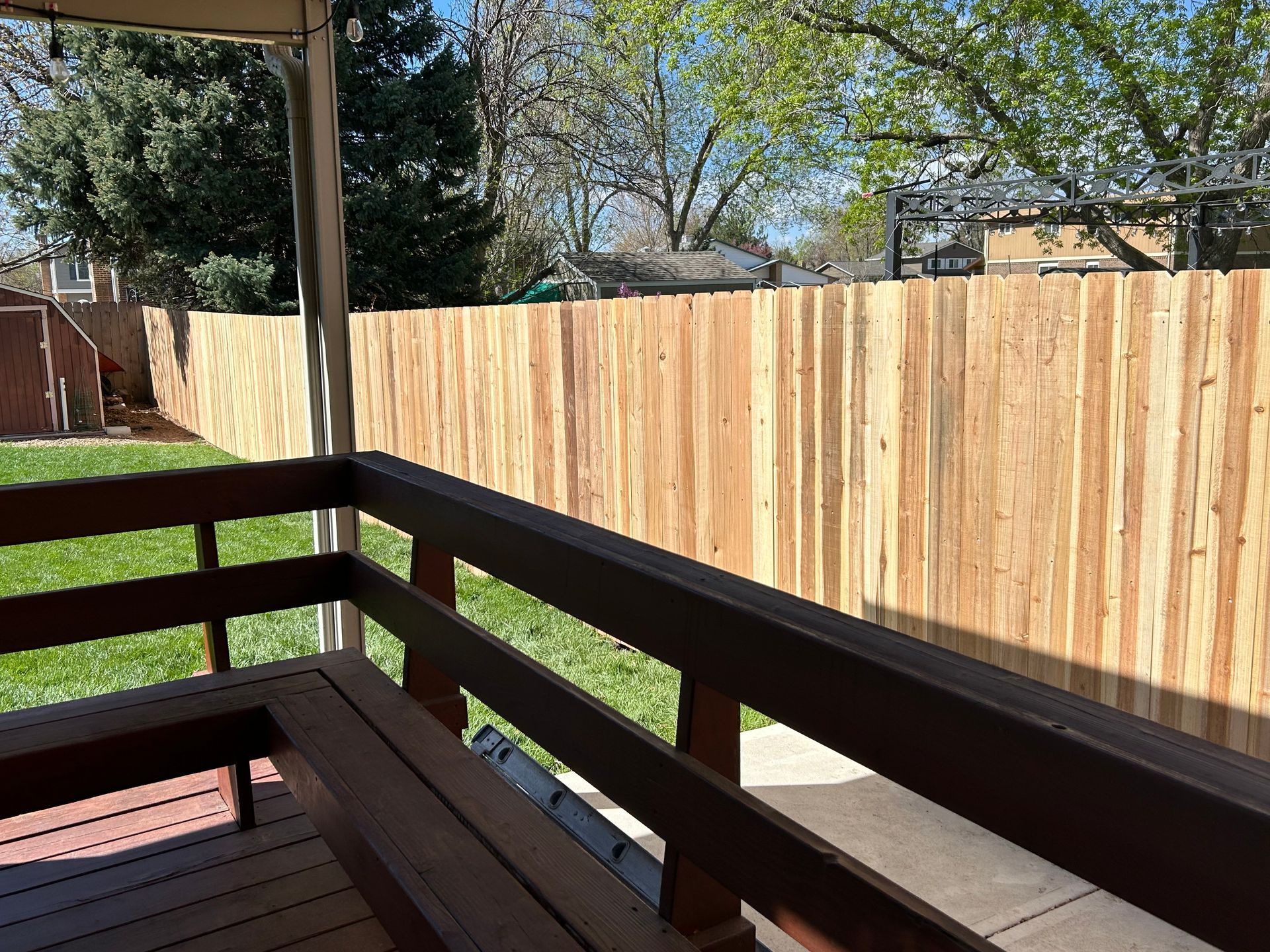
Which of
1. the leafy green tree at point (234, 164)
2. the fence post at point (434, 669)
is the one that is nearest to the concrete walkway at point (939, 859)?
the fence post at point (434, 669)

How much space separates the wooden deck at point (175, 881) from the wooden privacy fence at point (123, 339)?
15829 mm

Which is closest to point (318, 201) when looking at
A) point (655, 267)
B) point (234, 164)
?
point (234, 164)

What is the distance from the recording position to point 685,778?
122cm

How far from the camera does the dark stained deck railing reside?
0.70m

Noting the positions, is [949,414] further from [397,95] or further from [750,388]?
[397,95]

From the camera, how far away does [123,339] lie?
17000 mm

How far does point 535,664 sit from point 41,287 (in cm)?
3362

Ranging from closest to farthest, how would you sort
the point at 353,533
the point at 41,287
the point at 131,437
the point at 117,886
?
the point at 117,886
the point at 353,533
the point at 131,437
the point at 41,287

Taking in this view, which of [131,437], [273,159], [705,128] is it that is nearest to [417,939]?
[131,437]

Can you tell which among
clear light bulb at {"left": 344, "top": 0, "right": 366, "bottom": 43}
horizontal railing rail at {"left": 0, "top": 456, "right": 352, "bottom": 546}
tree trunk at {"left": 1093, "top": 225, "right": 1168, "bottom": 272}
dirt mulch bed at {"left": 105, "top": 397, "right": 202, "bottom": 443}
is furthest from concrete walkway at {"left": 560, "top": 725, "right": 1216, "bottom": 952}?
tree trunk at {"left": 1093, "top": 225, "right": 1168, "bottom": 272}

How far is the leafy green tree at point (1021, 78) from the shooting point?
18.5 m

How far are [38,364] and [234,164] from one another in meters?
5.02

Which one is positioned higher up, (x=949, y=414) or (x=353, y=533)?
(x=949, y=414)

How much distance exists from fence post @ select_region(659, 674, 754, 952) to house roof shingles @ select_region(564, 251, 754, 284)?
2314 cm
